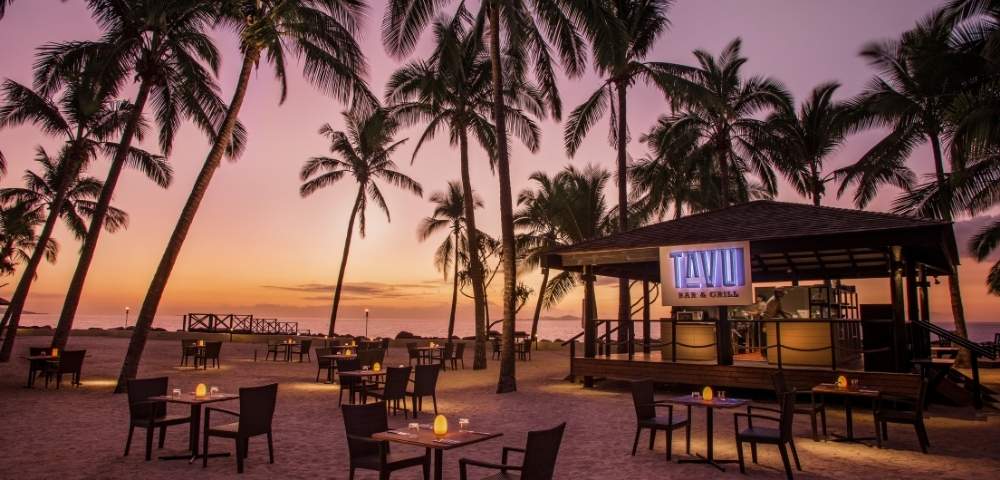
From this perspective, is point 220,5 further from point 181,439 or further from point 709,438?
point 709,438

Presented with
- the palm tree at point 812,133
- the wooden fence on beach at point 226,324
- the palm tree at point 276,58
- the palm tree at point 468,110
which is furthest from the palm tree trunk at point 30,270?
the palm tree at point 812,133

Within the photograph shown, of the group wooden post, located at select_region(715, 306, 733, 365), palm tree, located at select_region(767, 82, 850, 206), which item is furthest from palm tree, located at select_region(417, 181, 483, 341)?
wooden post, located at select_region(715, 306, 733, 365)

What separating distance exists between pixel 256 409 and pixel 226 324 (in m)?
28.1

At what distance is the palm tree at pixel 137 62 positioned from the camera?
14203mm

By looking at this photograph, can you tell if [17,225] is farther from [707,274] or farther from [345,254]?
[707,274]

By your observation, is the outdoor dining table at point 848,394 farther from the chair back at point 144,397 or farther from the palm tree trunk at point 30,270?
the palm tree trunk at point 30,270

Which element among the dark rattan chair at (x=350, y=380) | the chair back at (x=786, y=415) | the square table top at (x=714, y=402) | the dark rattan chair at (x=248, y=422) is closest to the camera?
the chair back at (x=786, y=415)

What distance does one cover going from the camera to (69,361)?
13109 millimetres

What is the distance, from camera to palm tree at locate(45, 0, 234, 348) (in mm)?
14203

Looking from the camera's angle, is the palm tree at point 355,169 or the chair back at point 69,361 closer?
the chair back at point 69,361

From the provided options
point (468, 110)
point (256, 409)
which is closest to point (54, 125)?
point (468, 110)

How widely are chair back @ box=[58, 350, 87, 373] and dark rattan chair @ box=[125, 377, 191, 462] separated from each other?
7.26 meters

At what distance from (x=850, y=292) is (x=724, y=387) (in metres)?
7.36

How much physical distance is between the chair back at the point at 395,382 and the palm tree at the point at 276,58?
19.2ft
